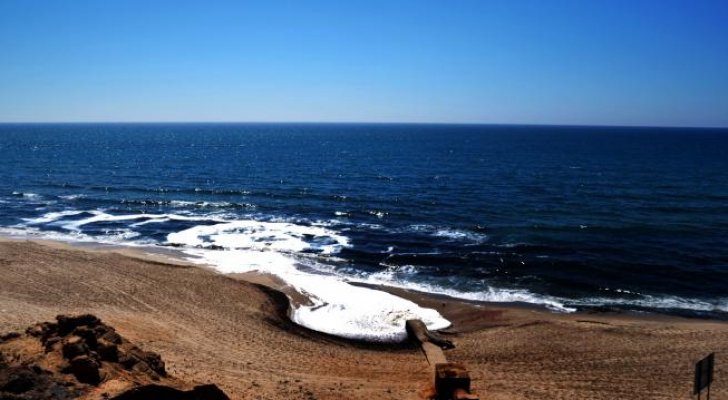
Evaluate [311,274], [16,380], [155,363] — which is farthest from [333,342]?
[16,380]

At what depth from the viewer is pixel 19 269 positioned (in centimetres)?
3195

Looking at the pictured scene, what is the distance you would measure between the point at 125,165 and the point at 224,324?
8307cm

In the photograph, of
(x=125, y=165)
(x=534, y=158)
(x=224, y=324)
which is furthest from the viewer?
(x=534, y=158)

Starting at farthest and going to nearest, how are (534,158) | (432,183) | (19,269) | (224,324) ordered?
(534,158)
(432,183)
(19,269)
(224,324)

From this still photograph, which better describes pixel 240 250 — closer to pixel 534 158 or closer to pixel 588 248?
pixel 588 248

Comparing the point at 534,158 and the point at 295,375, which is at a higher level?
the point at 534,158

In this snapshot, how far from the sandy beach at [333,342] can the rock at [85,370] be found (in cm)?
480

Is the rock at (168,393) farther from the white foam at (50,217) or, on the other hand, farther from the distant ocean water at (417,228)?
the white foam at (50,217)

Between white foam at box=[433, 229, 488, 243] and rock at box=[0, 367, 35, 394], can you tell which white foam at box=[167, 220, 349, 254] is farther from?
rock at box=[0, 367, 35, 394]

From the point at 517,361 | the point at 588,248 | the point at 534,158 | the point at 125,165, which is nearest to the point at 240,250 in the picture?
the point at 517,361

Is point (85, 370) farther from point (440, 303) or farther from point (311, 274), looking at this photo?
point (311, 274)

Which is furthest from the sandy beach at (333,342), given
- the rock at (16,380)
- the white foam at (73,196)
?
the white foam at (73,196)

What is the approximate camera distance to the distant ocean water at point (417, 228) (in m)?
32.5

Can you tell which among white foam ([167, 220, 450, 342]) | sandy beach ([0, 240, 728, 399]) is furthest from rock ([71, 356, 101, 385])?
white foam ([167, 220, 450, 342])
